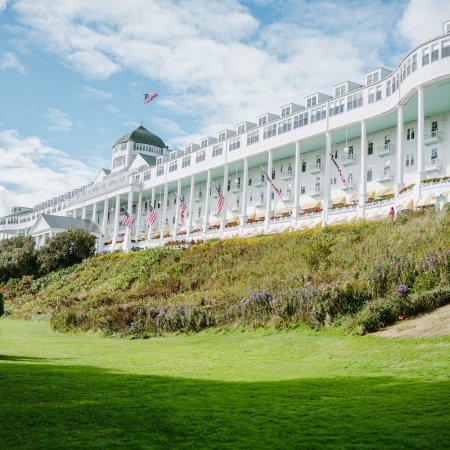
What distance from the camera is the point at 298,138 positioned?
48406 mm

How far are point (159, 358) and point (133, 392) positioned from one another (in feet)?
14.7

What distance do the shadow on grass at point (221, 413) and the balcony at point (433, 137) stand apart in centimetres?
3627

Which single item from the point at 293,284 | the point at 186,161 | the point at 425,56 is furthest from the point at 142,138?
the point at 293,284

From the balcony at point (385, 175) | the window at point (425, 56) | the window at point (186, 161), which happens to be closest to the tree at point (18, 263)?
the window at point (186, 161)

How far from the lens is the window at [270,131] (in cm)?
5169

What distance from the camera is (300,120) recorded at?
48.6 m

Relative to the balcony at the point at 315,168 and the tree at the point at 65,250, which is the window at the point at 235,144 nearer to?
the balcony at the point at 315,168

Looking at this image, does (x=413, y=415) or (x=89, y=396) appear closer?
(x=413, y=415)

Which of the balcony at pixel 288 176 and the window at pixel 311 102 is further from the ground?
the window at pixel 311 102

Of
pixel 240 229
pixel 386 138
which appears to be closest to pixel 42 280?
pixel 240 229

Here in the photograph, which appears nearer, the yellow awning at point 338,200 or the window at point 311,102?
the yellow awning at point 338,200

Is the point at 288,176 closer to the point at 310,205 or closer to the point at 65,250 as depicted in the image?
the point at 310,205

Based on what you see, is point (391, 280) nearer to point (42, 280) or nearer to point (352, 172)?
point (352, 172)

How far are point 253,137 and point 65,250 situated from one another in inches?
981
